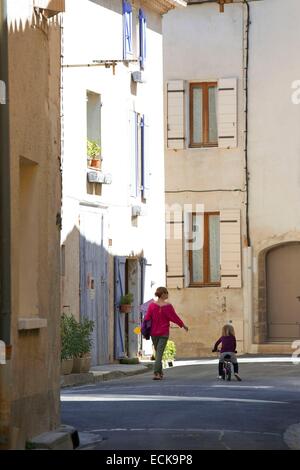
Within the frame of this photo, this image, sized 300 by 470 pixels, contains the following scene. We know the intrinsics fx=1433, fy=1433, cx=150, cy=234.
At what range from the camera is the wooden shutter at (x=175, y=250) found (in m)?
34.9

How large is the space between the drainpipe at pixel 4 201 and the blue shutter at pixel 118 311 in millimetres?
17535

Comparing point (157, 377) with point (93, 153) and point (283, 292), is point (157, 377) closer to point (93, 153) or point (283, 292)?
point (93, 153)

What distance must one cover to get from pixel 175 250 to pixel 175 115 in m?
3.29

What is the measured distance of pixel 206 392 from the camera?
19219 mm

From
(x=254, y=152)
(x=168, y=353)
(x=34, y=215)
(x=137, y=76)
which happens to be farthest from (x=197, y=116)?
(x=34, y=215)

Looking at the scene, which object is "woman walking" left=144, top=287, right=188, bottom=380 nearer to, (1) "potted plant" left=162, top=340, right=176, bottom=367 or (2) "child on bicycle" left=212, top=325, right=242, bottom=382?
(2) "child on bicycle" left=212, top=325, right=242, bottom=382

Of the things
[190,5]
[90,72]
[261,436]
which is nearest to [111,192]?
[90,72]

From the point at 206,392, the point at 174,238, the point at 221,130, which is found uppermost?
the point at 221,130

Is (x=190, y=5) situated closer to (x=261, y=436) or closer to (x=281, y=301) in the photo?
(x=281, y=301)

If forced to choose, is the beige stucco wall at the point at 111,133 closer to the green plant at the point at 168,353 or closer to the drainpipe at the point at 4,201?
the green plant at the point at 168,353

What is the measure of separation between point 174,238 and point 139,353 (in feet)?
18.6

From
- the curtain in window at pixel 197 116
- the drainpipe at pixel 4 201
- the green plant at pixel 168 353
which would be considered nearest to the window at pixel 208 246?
the curtain in window at pixel 197 116

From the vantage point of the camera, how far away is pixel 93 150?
27406mm

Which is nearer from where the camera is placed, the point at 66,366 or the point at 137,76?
the point at 66,366
